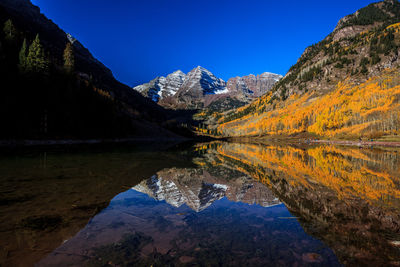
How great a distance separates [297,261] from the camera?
5.04m

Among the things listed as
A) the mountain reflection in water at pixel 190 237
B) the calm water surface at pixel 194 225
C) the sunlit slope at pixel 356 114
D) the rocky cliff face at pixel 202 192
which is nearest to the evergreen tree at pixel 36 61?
the calm water surface at pixel 194 225

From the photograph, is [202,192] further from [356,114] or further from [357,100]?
[357,100]

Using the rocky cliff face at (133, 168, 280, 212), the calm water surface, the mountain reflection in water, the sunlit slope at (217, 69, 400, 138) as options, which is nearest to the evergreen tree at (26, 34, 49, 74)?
the calm water surface

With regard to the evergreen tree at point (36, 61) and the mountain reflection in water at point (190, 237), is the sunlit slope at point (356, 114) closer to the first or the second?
the mountain reflection in water at point (190, 237)

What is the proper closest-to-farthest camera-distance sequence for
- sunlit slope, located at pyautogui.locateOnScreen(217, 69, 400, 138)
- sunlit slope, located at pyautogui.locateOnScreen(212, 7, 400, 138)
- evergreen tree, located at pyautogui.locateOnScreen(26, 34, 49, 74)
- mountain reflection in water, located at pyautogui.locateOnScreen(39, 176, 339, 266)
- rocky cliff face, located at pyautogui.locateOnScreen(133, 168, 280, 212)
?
mountain reflection in water, located at pyautogui.locateOnScreen(39, 176, 339, 266) < rocky cliff face, located at pyautogui.locateOnScreen(133, 168, 280, 212) < evergreen tree, located at pyautogui.locateOnScreen(26, 34, 49, 74) < sunlit slope, located at pyautogui.locateOnScreen(217, 69, 400, 138) < sunlit slope, located at pyautogui.locateOnScreen(212, 7, 400, 138)

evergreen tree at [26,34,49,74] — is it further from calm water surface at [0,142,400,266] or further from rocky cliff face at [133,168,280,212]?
rocky cliff face at [133,168,280,212]

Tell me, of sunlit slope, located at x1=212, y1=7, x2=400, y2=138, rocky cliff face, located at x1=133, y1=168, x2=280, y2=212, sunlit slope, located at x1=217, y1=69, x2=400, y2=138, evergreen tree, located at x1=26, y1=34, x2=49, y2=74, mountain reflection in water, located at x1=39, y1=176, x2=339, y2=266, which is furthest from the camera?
sunlit slope, located at x1=212, y1=7, x2=400, y2=138

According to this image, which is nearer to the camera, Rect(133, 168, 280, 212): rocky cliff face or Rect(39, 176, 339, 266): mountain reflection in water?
Rect(39, 176, 339, 266): mountain reflection in water

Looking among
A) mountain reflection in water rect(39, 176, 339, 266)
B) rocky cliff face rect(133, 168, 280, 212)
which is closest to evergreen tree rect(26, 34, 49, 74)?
rocky cliff face rect(133, 168, 280, 212)

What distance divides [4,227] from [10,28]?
113m

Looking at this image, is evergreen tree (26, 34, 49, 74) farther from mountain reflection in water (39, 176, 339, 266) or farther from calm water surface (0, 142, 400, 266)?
mountain reflection in water (39, 176, 339, 266)

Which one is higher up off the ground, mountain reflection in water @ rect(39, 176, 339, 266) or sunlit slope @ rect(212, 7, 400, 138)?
sunlit slope @ rect(212, 7, 400, 138)

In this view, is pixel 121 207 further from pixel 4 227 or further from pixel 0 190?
pixel 0 190

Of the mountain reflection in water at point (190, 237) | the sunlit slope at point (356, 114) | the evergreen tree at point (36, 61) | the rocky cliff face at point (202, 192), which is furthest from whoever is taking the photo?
the sunlit slope at point (356, 114)
